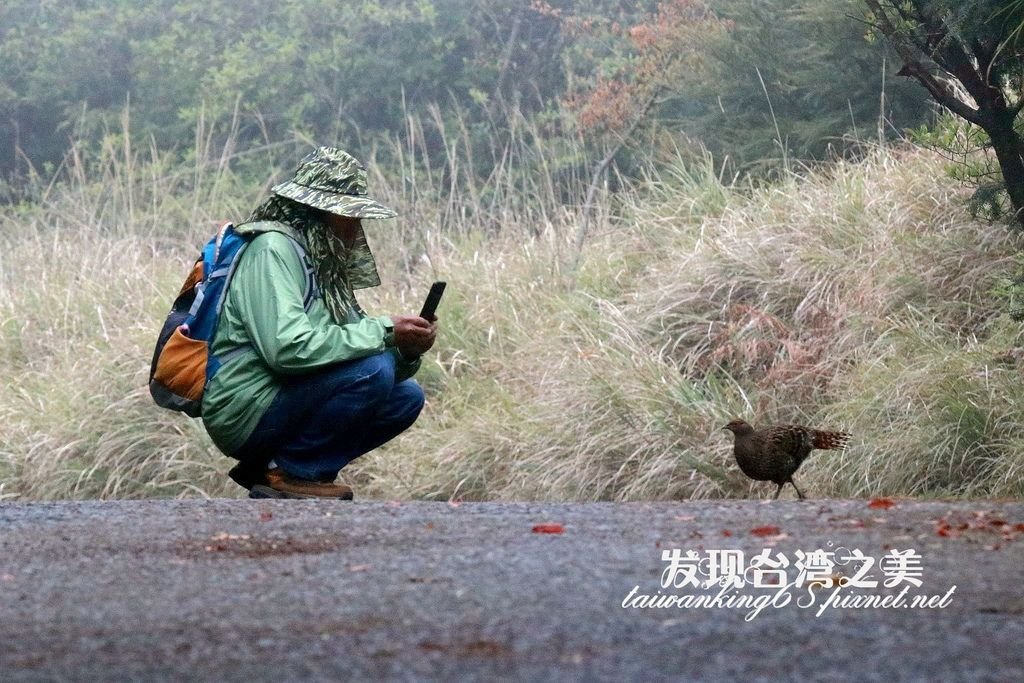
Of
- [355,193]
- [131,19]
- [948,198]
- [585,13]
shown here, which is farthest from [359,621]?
[131,19]

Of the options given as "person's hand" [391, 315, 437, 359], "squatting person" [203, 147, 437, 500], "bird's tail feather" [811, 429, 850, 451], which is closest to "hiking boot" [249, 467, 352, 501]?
"squatting person" [203, 147, 437, 500]

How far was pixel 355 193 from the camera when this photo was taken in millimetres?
5352

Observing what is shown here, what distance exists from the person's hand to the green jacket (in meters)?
0.03

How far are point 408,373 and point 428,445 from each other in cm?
222

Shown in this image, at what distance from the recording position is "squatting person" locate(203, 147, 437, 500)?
200 inches

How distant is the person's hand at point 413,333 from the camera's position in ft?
17.3

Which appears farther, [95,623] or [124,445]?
[124,445]

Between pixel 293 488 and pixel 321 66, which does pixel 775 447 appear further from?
pixel 321 66

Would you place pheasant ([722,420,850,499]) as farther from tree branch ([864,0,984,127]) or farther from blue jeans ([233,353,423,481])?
tree branch ([864,0,984,127])

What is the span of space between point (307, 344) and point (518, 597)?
2032mm

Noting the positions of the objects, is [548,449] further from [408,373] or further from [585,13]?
[585,13]

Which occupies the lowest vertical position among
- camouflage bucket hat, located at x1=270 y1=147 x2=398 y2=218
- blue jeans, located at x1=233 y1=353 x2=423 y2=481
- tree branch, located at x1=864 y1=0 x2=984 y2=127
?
blue jeans, located at x1=233 y1=353 x2=423 y2=481

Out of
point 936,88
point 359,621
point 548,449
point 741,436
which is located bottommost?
point 548,449

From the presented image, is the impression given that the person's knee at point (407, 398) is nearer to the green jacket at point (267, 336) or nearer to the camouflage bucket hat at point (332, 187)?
the green jacket at point (267, 336)
